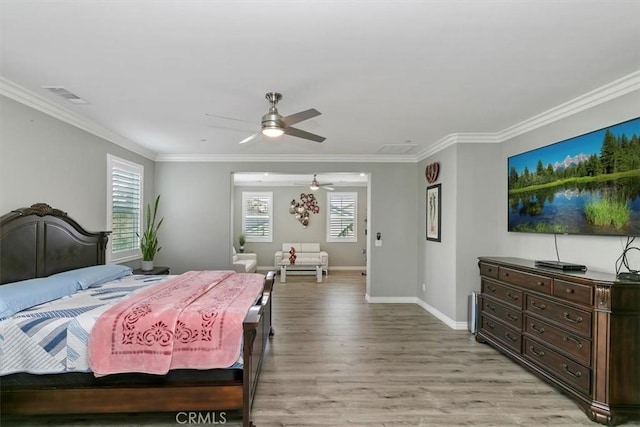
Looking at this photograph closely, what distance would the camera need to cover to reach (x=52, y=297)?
2.88m

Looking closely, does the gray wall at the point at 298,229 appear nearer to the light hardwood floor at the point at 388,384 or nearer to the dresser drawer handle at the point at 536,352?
the light hardwood floor at the point at 388,384

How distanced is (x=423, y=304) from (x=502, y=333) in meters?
2.19

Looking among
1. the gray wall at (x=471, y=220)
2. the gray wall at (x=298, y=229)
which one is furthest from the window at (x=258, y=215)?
the gray wall at (x=471, y=220)

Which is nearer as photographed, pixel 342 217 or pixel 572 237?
pixel 572 237

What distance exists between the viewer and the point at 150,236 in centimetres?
533

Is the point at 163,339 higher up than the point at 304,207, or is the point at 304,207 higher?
the point at 304,207

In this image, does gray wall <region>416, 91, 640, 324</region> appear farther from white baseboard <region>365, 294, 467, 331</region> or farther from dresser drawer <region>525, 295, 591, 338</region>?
dresser drawer <region>525, 295, 591, 338</region>

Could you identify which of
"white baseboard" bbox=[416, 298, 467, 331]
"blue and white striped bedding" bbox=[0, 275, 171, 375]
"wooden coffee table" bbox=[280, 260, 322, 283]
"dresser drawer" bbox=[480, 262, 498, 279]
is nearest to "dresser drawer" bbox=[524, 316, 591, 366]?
"dresser drawer" bbox=[480, 262, 498, 279]

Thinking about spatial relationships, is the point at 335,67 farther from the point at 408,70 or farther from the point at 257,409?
the point at 257,409

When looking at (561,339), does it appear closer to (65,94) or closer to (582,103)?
(582,103)

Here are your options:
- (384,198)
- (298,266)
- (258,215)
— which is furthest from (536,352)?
(258,215)

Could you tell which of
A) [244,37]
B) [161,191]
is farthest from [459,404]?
[161,191]

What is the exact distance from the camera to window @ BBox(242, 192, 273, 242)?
1041cm

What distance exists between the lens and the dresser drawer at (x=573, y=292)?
8.84 feet
